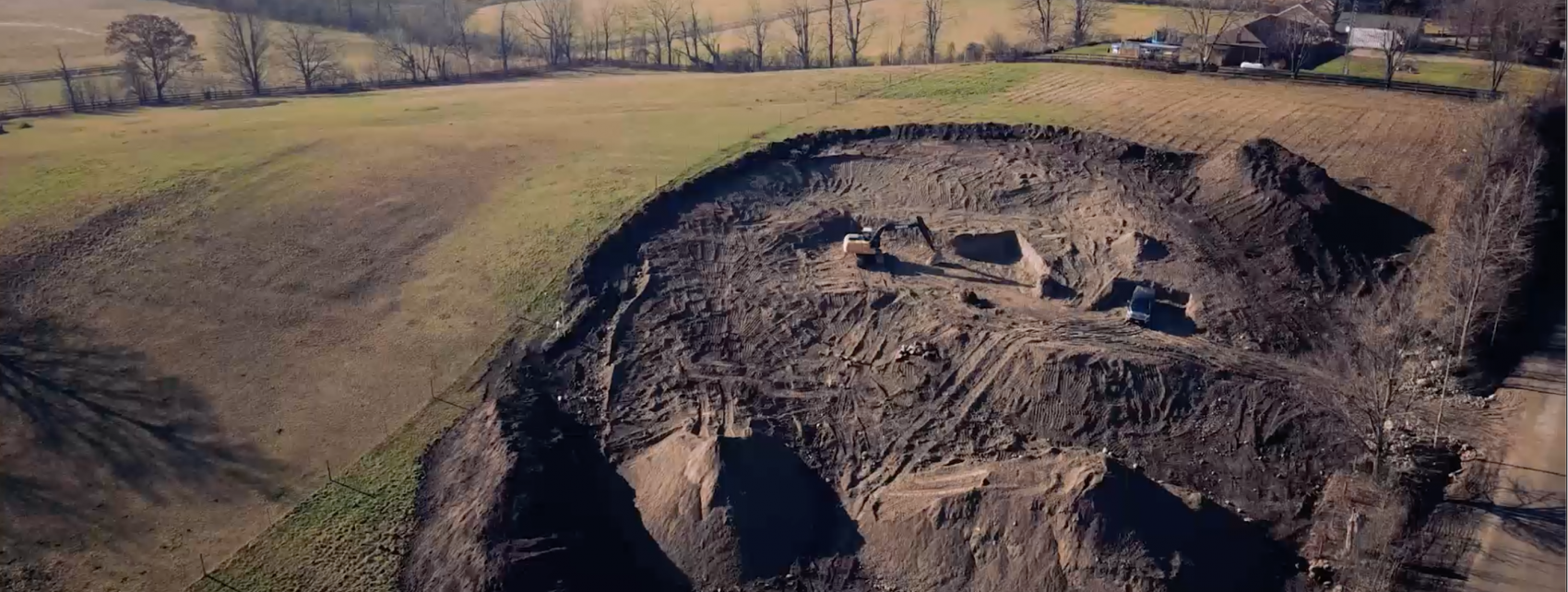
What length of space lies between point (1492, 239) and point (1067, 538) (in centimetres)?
2068

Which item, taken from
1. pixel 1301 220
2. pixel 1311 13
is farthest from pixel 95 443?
pixel 1311 13

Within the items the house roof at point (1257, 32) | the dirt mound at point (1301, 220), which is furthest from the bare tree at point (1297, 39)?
the dirt mound at point (1301, 220)

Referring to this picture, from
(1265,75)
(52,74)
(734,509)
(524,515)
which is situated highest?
(52,74)

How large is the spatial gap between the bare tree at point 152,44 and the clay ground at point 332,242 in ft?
29.4

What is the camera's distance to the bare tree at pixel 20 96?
58438 mm

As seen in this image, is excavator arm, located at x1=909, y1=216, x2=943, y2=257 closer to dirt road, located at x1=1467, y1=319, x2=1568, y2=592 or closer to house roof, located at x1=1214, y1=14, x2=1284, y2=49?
dirt road, located at x1=1467, y1=319, x2=1568, y2=592

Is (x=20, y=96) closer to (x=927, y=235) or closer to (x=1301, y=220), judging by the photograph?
(x=927, y=235)

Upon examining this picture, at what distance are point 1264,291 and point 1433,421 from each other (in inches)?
296

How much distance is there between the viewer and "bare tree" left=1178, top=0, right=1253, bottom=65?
6494 cm

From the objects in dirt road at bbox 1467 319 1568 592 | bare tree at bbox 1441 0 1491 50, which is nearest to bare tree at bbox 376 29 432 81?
bare tree at bbox 1441 0 1491 50

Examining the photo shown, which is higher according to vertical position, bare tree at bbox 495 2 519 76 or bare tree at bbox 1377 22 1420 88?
bare tree at bbox 495 2 519 76

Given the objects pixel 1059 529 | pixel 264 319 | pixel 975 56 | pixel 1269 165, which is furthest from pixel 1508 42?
pixel 264 319

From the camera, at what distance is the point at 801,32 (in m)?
82.9

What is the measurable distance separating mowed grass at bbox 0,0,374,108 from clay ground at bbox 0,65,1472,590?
1400 cm
